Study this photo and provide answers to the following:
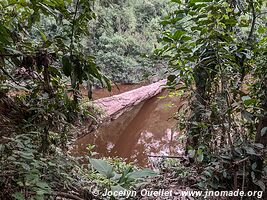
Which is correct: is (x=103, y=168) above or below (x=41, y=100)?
below

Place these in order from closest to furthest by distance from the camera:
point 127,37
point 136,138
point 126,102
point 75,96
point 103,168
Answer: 1. point 103,168
2. point 75,96
3. point 136,138
4. point 126,102
5. point 127,37

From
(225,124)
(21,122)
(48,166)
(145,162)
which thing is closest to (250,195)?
(225,124)

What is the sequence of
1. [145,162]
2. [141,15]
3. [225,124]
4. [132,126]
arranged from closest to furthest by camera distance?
[225,124] < [145,162] < [132,126] < [141,15]

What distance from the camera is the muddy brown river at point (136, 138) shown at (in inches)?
142

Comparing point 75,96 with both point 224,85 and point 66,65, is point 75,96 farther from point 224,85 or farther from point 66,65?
point 224,85

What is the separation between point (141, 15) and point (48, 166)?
30.9 feet

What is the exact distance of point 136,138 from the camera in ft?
14.1

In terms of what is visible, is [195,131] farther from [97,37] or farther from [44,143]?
[97,37]

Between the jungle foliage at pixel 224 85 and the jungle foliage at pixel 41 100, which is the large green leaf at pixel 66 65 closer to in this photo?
the jungle foliage at pixel 41 100

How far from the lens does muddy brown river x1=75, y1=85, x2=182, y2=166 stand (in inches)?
142

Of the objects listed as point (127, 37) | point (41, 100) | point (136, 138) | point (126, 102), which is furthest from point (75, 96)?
point (127, 37)

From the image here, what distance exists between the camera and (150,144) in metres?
4.02

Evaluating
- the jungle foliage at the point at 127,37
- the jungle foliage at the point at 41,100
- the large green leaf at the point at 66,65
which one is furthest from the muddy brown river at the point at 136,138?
the jungle foliage at the point at 127,37

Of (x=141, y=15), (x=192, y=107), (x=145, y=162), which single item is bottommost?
(x=145, y=162)
